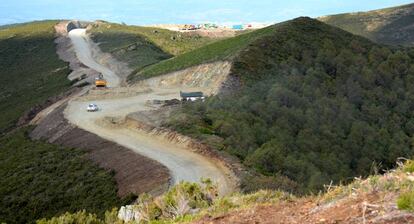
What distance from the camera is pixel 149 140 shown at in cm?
3447

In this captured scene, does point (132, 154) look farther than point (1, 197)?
Yes

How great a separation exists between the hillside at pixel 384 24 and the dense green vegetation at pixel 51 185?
111 metres

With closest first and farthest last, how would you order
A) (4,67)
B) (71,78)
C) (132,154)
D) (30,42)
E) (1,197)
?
(1,197), (132,154), (71,78), (4,67), (30,42)

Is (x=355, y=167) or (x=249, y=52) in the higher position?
(x=249, y=52)

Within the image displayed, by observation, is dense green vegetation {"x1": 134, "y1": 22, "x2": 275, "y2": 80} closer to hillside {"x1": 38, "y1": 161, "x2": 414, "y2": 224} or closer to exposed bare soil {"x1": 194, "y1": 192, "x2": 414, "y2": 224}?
hillside {"x1": 38, "y1": 161, "x2": 414, "y2": 224}

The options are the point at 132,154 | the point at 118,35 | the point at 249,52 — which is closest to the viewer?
the point at 132,154

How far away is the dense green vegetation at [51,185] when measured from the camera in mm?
25922

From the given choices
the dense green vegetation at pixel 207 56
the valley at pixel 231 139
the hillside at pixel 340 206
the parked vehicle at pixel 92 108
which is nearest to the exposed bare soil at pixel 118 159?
the valley at pixel 231 139

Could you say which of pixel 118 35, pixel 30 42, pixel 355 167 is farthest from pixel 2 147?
pixel 30 42


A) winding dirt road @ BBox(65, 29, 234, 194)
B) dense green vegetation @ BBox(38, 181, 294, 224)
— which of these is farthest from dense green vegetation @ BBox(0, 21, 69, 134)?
dense green vegetation @ BBox(38, 181, 294, 224)

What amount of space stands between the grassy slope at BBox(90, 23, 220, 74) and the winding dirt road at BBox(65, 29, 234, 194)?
26361 millimetres

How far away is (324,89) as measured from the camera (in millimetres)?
47125

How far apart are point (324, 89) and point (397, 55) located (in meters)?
14.7

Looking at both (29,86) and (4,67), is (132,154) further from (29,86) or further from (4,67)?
(4,67)
